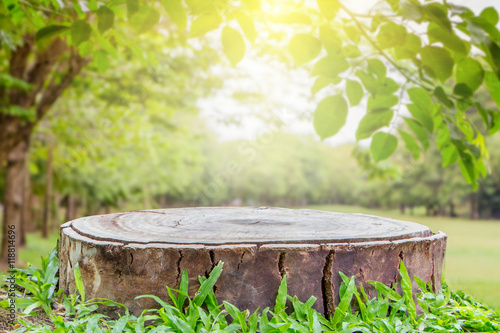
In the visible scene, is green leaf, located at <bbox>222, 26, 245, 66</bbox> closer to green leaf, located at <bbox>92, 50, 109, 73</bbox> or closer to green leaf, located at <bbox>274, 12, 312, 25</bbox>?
green leaf, located at <bbox>274, 12, 312, 25</bbox>

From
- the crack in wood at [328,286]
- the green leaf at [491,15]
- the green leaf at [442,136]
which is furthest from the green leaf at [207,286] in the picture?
the green leaf at [491,15]

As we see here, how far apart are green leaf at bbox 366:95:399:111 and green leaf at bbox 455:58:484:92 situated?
0.84ft

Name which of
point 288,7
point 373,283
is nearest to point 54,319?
point 373,283

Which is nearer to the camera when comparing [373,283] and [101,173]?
[373,283]

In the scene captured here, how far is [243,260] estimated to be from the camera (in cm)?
194

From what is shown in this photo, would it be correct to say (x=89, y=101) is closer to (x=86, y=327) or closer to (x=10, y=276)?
(x=10, y=276)

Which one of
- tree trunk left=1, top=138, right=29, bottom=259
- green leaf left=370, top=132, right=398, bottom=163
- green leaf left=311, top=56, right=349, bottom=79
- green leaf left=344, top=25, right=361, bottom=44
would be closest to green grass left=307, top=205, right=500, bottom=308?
green leaf left=370, top=132, right=398, bottom=163

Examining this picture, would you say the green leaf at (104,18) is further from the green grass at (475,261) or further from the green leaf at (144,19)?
the green grass at (475,261)

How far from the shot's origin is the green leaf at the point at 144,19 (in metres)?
1.66

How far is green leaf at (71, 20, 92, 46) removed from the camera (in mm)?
1814

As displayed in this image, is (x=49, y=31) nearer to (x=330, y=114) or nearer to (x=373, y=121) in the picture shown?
(x=330, y=114)

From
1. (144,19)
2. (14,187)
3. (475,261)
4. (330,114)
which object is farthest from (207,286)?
(475,261)

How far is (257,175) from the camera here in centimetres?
3853

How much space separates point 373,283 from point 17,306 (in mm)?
1745
